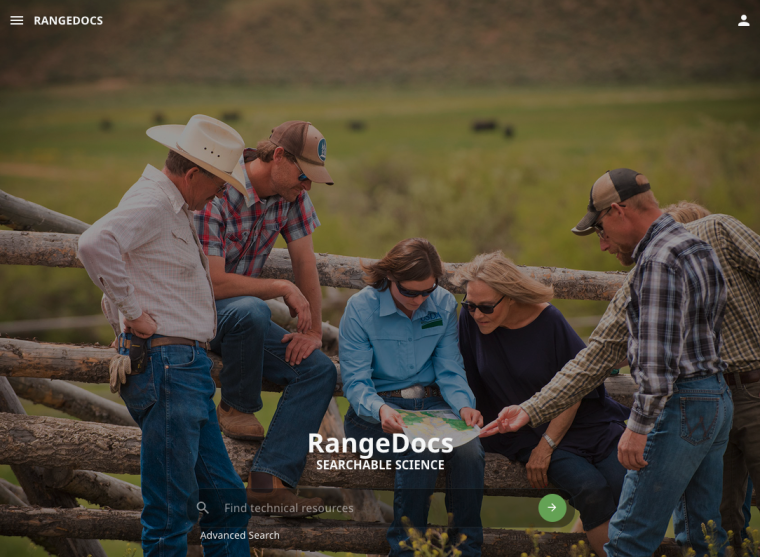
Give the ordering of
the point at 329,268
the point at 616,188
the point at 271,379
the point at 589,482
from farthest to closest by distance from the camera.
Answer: the point at 329,268 → the point at 271,379 → the point at 589,482 → the point at 616,188

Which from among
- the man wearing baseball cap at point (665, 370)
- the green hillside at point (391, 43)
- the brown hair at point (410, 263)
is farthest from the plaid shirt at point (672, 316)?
the green hillside at point (391, 43)

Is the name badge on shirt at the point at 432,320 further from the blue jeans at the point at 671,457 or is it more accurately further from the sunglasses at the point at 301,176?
the blue jeans at the point at 671,457

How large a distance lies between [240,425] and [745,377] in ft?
7.17

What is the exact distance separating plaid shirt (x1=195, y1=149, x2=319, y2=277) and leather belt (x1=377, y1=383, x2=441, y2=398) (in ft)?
3.04

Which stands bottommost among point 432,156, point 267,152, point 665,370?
point 665,370

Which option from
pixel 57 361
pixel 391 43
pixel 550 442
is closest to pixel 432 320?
pixel 550 442

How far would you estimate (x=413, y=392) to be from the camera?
2.99 m

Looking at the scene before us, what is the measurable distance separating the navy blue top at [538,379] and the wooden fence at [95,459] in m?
0.18

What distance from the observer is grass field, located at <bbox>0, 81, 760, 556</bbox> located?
37.8 m

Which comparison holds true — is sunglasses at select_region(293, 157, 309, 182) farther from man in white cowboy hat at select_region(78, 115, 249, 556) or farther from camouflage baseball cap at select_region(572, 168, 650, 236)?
camouflage baseball cap at select_region(572, 168, 650, 236)

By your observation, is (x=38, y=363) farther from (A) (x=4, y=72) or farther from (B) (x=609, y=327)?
(A) (x=4, y=72)

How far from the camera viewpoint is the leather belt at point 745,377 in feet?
8.24

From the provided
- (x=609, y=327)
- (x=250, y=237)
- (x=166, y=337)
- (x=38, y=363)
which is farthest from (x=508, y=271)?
(x=38, y=363)
